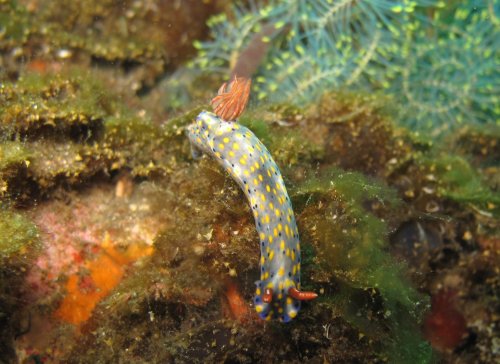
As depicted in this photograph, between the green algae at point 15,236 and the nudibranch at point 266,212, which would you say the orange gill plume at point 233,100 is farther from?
the green algae at point 15,236

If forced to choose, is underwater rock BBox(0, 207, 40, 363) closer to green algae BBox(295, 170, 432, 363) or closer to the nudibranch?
the nudibranch

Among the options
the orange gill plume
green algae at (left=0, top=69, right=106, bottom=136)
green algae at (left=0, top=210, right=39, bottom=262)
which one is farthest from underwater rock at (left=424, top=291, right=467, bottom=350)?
green algae at (left=0, top=69, right=106, bottom=136)

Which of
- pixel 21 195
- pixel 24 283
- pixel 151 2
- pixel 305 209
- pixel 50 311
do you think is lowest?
pixel 50 311

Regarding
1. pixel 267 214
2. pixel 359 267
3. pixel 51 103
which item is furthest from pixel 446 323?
pixel 51 103

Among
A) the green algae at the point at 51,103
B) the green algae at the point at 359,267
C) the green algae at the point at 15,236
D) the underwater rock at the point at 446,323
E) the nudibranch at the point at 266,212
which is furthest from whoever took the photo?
the underwater rock at the point at 446,323

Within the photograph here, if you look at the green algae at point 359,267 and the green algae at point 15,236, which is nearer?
the green algae at point 15,236

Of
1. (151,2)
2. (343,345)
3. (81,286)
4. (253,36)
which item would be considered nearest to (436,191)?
(343,345)

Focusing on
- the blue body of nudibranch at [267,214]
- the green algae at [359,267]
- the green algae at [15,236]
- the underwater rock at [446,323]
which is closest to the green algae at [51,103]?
the green algae at [15,236]

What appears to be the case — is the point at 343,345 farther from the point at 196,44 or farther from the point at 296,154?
the point at 196,44

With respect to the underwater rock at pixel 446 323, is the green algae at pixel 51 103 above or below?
above
